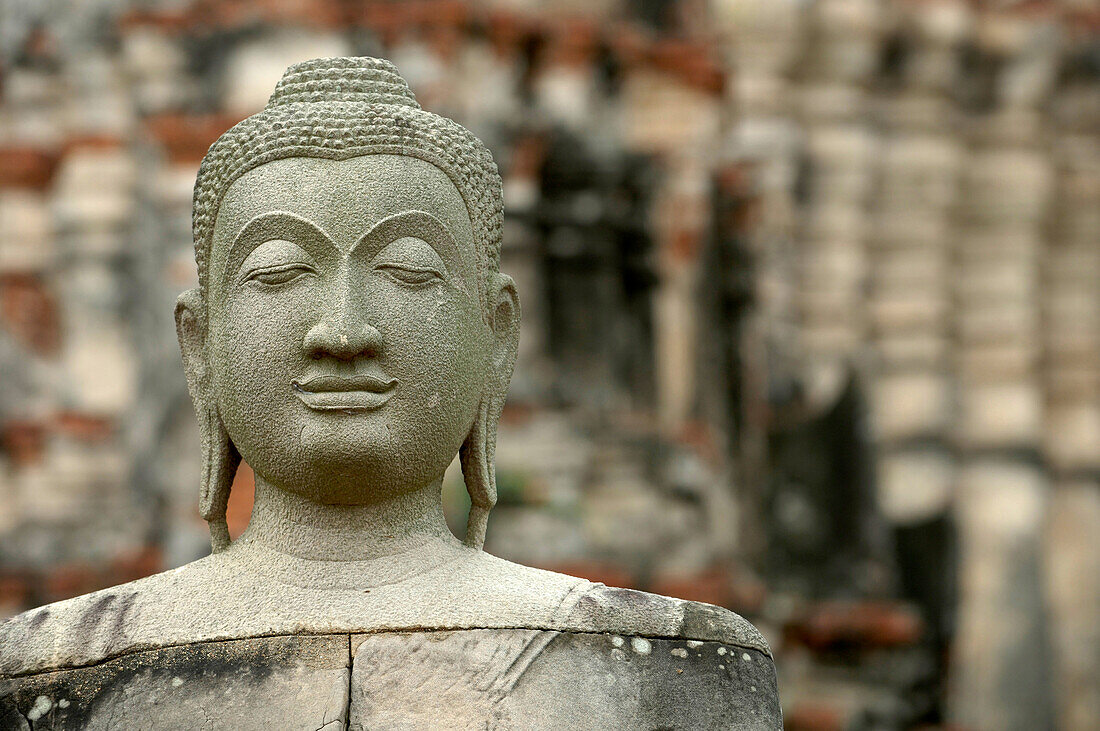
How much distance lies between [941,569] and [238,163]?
7.93 meters

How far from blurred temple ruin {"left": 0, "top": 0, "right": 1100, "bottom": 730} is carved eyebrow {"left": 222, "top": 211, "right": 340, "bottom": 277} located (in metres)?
4.55

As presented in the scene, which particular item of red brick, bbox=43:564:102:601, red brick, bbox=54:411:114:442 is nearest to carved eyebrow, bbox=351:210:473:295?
red brick, bbox=43:564:102:601

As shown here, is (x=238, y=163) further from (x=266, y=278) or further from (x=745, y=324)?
(x=745, y=324)

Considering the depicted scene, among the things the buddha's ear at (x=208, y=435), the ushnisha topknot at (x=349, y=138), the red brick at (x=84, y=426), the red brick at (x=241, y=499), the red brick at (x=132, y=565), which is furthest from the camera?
the red brick at (x=84, y=426)

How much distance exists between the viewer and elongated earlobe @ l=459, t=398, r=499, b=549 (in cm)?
489

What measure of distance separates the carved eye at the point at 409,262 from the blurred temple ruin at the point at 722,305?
15.3 feet

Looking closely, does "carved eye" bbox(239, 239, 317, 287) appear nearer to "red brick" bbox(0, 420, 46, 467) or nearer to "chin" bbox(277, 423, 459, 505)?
"chin" bbox(277, 423, 459, 505)

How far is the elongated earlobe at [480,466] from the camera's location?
4887 millimetres

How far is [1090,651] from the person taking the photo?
40.4ft

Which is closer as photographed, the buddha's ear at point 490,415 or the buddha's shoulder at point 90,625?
the buddha's shoulder at point 90,625

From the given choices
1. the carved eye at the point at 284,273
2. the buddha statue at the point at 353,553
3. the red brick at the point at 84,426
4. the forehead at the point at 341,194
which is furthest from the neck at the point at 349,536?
the red brick at the point at 84,426

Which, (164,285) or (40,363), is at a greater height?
(164,285)

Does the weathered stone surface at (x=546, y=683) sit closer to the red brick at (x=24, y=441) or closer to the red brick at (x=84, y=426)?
the red brick at (x=84, y=426)

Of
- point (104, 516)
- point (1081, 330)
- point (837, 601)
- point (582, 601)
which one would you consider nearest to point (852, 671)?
point (837, 601)
